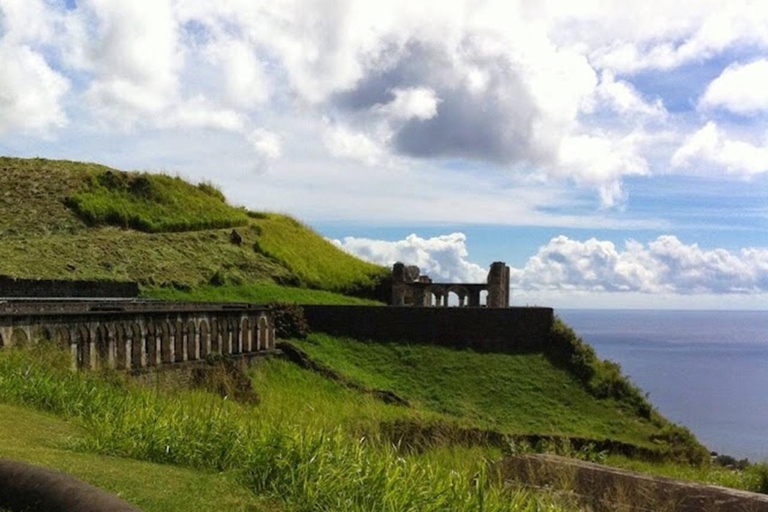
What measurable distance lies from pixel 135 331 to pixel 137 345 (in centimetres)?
35

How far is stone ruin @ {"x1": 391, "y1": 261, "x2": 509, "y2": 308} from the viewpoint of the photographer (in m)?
44.3

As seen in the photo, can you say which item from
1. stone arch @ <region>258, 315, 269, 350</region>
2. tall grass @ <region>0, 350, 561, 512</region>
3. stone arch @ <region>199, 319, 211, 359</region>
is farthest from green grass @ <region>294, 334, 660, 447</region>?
tall grass @ <region>0, 350, 561, 512</region>

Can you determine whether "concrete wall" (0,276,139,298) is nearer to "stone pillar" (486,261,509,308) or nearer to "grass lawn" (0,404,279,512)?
"stone pillar" (486,261,509,308)

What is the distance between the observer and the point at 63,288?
34.8 m

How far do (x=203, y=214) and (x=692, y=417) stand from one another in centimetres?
4448

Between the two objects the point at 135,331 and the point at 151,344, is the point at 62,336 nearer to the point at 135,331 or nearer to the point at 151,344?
the point at 135,331

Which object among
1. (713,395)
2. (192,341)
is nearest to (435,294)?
(192,341)

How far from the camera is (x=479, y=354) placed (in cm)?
3522

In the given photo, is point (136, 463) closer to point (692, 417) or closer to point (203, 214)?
point (203, 214)

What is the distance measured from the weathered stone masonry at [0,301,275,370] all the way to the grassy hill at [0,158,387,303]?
9.61 m

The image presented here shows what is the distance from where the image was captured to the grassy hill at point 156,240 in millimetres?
39344

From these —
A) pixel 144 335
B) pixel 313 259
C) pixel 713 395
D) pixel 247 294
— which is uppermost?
pixel 313 259

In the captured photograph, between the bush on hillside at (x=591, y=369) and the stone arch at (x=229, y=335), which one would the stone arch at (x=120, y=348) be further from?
the bush on hillside at (x=591, y=369)

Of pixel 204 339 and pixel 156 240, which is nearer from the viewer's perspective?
pixel 204 339
